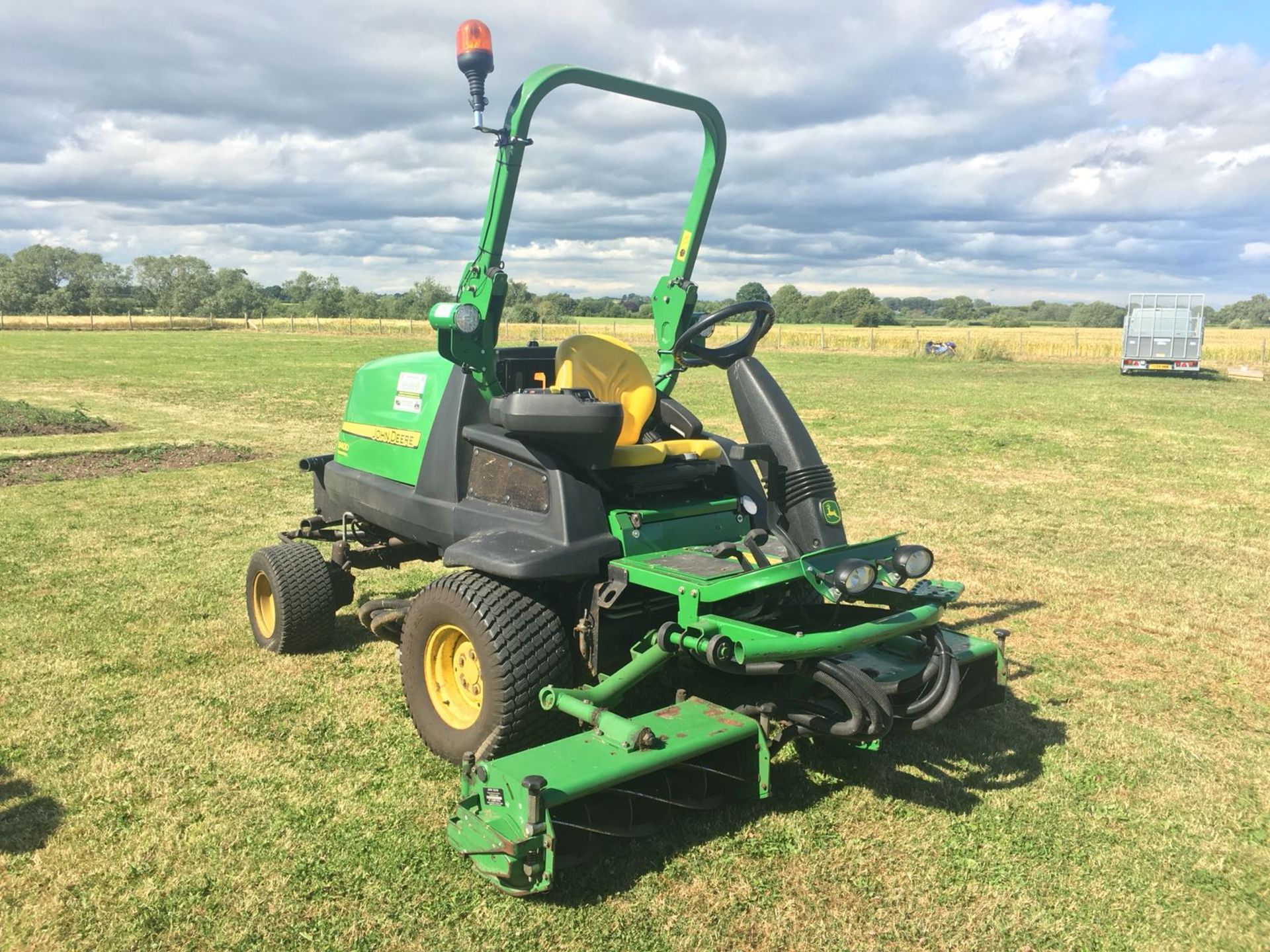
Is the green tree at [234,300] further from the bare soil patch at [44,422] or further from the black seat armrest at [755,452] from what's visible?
the black seat armrest at [755,452]

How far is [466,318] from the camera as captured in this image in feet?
13.2

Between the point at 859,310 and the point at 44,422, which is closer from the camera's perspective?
the point at 44,422

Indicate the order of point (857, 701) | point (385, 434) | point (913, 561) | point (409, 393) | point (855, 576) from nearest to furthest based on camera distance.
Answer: point (857, 701), point (855, 576), point (913, 561), point (409, 393), point (385, 434)

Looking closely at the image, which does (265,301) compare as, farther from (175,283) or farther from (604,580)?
(604,580)

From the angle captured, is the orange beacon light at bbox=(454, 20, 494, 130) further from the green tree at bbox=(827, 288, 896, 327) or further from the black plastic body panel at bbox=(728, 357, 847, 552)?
the green tree at bbox=(827, 288, 896, 327)

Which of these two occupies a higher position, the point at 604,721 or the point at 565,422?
the point at 565,422

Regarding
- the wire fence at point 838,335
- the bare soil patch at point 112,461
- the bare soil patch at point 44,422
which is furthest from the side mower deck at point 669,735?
the bare soil patch at point 44,422

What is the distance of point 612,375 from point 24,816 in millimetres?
2955

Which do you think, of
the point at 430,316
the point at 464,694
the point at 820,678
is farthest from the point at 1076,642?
the point at 430,316

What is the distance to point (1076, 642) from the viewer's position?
17.8 ft

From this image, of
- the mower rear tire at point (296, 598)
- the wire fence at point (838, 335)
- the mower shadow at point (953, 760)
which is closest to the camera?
the mower shadow at point (953, 760)

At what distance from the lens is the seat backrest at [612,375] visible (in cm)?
438

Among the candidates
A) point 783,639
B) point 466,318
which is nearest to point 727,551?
point 783,639

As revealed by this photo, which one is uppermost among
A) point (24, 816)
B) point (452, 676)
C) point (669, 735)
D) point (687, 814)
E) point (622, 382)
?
point (622, 382)
